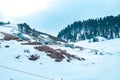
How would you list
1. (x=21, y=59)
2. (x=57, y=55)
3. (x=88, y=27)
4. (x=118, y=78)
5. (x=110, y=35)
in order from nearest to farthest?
(x=118, y=78) → (x=21, y=59) → (x=57, y=55) → (x=110, y=35) → (x=88, y=27)

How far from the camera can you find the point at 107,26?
153000 mm

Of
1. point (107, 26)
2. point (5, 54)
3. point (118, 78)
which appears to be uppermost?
point (107, 26)

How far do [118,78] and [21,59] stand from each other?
47.2ft

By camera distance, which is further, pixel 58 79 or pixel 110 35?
pixel 110 35

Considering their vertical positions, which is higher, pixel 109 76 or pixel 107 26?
pixel 107 26

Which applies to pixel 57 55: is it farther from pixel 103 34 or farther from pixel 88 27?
pixel 88 27

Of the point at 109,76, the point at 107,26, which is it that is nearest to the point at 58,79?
the point at 109,76

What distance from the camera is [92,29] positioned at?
15762 centimetres

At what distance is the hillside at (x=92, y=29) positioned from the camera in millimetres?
142712

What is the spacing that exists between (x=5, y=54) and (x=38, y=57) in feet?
17.1

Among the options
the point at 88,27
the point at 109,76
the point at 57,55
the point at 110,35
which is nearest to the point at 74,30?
the point at 88,27

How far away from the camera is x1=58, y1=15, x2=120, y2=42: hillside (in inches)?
5619

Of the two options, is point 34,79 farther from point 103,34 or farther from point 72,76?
point 103,34

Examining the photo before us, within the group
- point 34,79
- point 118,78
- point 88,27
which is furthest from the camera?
point 88,27
